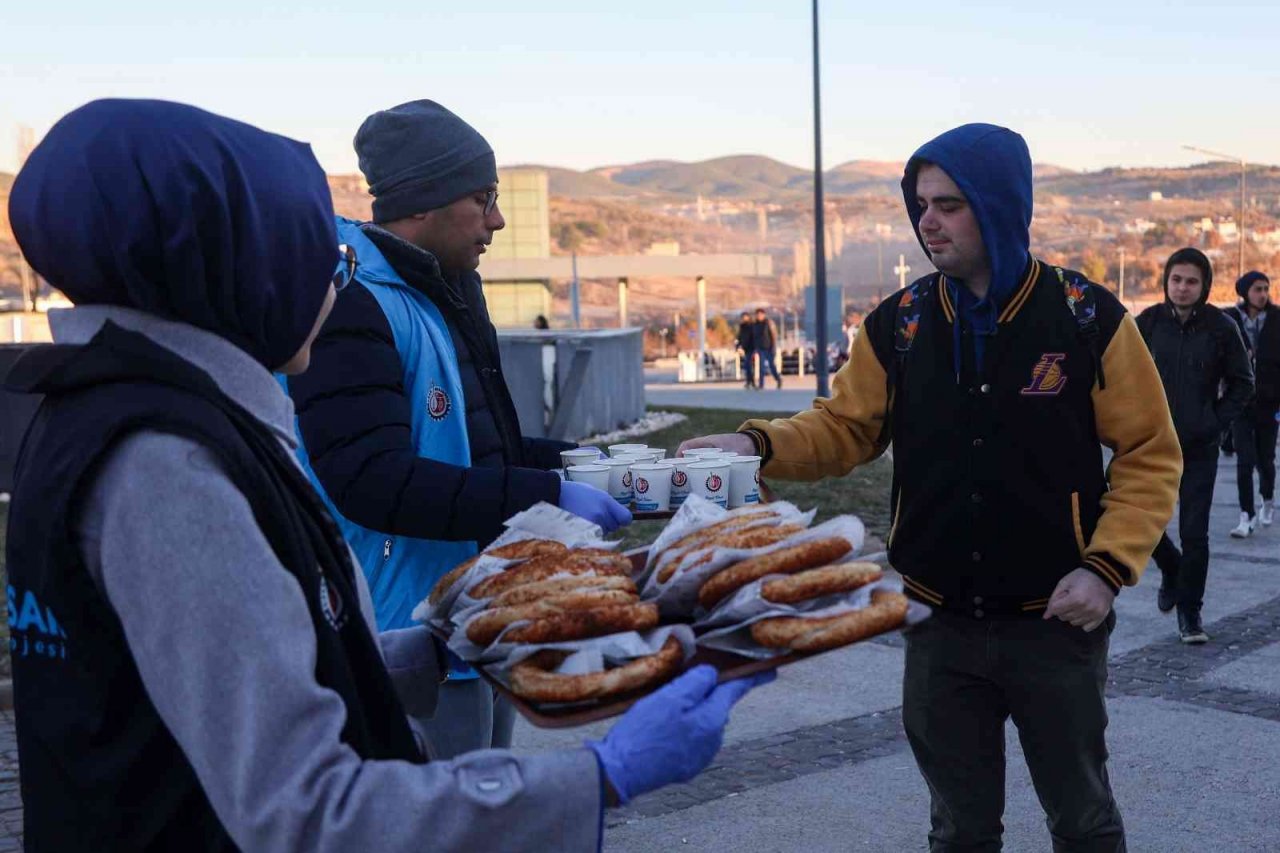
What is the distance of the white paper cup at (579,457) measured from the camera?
3.13 metres

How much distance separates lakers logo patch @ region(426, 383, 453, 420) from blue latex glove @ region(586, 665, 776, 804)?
1.39m

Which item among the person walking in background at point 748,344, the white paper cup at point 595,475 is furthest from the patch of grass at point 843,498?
the person walking in background at point 748,344

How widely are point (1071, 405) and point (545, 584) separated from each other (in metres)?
1.69

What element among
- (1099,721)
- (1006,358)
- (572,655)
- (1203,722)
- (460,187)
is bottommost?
(1203,722)

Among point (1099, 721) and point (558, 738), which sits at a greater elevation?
point (1099, 721)

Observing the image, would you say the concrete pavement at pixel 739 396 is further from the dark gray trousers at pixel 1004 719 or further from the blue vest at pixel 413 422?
the blue vest at pixel 413 422

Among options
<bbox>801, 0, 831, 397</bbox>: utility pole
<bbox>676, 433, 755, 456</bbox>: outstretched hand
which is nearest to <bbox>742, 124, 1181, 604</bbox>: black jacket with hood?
<bbox>676, 433, 755, 456</bbox>: outstretched hand

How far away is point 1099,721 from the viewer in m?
3.29

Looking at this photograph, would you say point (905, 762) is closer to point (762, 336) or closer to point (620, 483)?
point (620, 483)

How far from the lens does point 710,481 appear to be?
2879mm

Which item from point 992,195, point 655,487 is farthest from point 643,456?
point 992,195

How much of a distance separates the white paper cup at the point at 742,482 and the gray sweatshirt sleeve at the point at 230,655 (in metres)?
1.47

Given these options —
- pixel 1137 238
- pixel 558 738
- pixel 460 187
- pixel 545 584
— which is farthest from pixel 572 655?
pixel 1137 238

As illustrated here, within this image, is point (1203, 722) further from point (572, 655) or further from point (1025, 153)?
point (572, 655)
